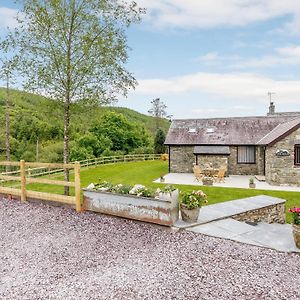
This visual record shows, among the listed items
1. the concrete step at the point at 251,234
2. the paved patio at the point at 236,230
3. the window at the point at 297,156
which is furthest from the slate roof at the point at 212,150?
the concrete step at the point at 251,234

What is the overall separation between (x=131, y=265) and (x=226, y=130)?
19.3 m

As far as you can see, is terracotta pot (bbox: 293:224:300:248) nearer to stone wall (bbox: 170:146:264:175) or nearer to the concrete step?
the concrete step

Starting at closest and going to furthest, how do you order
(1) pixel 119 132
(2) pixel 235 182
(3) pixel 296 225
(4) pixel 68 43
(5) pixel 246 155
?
(3) pixel 296 225, (4) pixel 68 43, (2) pixel 235 182, (5) pixel 246 155, (1) pixel 119 132

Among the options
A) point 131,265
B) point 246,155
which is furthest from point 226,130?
point 131,265

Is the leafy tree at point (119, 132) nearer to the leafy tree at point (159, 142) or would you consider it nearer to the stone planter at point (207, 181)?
the leafy tree at point (159, 142)

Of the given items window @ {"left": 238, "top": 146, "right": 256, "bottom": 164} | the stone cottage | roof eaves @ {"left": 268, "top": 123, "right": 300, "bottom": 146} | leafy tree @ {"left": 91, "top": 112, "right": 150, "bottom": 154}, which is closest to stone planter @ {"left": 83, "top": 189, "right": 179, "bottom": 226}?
roof eaves @ {"left": 268, "top": 123, "right": 300, "bottom": 146}

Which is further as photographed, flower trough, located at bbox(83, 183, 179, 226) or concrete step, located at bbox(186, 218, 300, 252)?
flower trough, located at bbox(83, 183, 179, 226)

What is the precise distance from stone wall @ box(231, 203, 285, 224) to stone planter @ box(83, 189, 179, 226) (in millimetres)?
2442

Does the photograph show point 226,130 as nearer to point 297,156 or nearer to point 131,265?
point 297,156

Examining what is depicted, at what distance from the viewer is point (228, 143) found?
22203 millimetres

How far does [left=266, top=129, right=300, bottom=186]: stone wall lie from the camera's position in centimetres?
1789

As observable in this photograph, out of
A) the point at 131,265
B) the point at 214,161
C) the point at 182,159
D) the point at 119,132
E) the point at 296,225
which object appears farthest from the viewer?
the point at 119,132

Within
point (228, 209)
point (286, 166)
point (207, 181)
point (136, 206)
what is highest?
point (286, 166)

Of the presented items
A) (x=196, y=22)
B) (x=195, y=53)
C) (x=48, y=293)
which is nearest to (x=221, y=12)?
(x=196, y=22)
